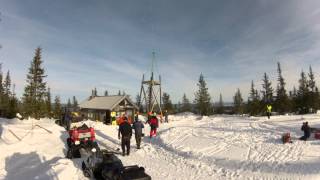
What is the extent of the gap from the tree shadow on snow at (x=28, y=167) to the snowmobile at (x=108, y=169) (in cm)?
145

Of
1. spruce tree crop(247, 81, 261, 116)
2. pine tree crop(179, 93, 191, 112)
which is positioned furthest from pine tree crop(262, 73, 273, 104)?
pine tree crop(179, 93, 191, 112)

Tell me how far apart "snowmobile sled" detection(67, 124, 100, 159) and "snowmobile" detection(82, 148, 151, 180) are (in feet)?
9.79

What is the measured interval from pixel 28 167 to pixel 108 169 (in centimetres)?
567

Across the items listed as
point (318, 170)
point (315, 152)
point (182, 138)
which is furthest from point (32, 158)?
point (315, 152)

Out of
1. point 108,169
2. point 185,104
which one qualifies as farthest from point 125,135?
point 185,104

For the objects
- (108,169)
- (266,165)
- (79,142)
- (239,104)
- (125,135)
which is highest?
(239,104)

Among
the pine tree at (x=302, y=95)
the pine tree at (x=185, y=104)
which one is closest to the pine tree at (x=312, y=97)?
the pine tree at (x=302, y=95)

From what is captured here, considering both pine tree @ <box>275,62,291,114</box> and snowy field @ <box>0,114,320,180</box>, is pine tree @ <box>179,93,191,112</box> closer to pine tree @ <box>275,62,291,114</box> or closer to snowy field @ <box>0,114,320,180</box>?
pine tree @ <box>275,62,291,114</box>

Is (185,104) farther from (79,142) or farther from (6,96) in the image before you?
(79,142)

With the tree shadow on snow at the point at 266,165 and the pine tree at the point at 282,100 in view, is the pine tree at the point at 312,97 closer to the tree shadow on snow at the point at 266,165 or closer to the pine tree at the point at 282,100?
the pine tree at the point at 282,100

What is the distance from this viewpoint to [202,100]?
73438 mm

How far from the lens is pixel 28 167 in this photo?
41.3ft

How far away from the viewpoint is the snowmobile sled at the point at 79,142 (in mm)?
14086

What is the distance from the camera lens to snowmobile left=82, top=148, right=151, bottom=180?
8.09 meters
